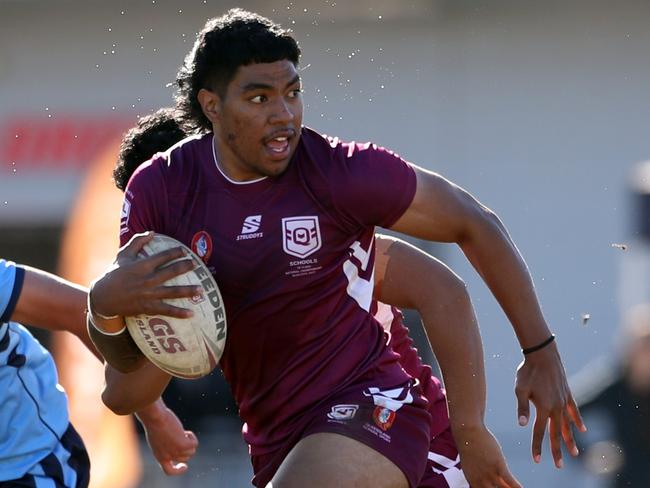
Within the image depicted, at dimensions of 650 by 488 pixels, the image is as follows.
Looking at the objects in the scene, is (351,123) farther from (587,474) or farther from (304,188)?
(304,188)

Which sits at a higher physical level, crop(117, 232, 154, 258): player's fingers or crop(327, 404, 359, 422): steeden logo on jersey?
crop(117, 232, 154, 258): player's fingers

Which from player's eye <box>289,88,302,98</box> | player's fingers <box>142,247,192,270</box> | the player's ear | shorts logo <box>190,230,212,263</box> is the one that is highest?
player's eye <box>289,88,302,98</box>

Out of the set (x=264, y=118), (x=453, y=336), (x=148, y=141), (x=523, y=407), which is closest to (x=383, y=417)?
(x=523, y=407)

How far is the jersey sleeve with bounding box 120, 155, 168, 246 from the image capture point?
4754 millimetres

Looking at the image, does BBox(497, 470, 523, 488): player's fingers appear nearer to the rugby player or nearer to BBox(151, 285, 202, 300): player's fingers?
the rugby player

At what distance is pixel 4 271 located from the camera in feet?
17.5

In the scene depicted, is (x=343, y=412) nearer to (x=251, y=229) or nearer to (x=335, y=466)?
(x=335, y=466)

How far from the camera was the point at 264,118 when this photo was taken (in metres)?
4.68

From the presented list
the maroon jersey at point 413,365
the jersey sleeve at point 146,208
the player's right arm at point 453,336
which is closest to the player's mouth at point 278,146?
the jersey sleeve at point 146,208

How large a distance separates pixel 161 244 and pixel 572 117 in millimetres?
7772

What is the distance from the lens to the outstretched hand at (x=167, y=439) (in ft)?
18.5

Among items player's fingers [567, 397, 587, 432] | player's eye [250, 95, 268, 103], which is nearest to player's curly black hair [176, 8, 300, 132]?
player's eye [250, 95, 268, 103]

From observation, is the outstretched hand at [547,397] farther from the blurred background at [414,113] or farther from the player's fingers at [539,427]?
the blurred background at [414,113]

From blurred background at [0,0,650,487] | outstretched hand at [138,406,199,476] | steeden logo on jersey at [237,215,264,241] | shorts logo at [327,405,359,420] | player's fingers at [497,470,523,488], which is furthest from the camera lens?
blurred background at [0,0,650,487]
